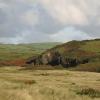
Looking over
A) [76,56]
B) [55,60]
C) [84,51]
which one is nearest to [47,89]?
[76,56]

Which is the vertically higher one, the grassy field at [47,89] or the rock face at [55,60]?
the rock face at [55,60]

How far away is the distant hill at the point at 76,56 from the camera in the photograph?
324 feet

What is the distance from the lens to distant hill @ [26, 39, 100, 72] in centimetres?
9875

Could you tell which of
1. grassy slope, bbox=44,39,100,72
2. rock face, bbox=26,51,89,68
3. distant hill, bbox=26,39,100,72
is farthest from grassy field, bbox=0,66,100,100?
rock face, bbox=26,51,89,68

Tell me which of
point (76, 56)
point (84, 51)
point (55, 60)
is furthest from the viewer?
point (55, 60)

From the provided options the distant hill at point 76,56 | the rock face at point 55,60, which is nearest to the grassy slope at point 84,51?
the distant hill at point 76,56

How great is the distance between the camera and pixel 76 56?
363 ft

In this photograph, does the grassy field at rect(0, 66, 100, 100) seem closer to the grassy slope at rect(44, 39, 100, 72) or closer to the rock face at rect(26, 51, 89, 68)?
the grassy slope at rect(44, 39, 100, 72)

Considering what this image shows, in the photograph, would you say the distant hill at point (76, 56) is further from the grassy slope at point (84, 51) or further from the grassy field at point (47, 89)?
the grassy field at point (47, 89)

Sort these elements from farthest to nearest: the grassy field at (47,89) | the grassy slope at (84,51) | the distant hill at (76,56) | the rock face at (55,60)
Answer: the rock face at (55,60) < the distant hill at (76,56) < the grassy slope at (84,51) < the grassy field at (47,89)

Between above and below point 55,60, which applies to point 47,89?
below

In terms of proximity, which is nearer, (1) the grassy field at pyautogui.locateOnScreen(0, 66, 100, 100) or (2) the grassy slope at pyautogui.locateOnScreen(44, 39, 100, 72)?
(1) the grassy field at pyautogui.locateOnScreen(0, 66, 100, 100)

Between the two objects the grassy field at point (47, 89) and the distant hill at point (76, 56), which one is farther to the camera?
the distant hill at point (76, 56)

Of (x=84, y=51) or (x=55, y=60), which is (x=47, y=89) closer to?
(x=84, y=51)
